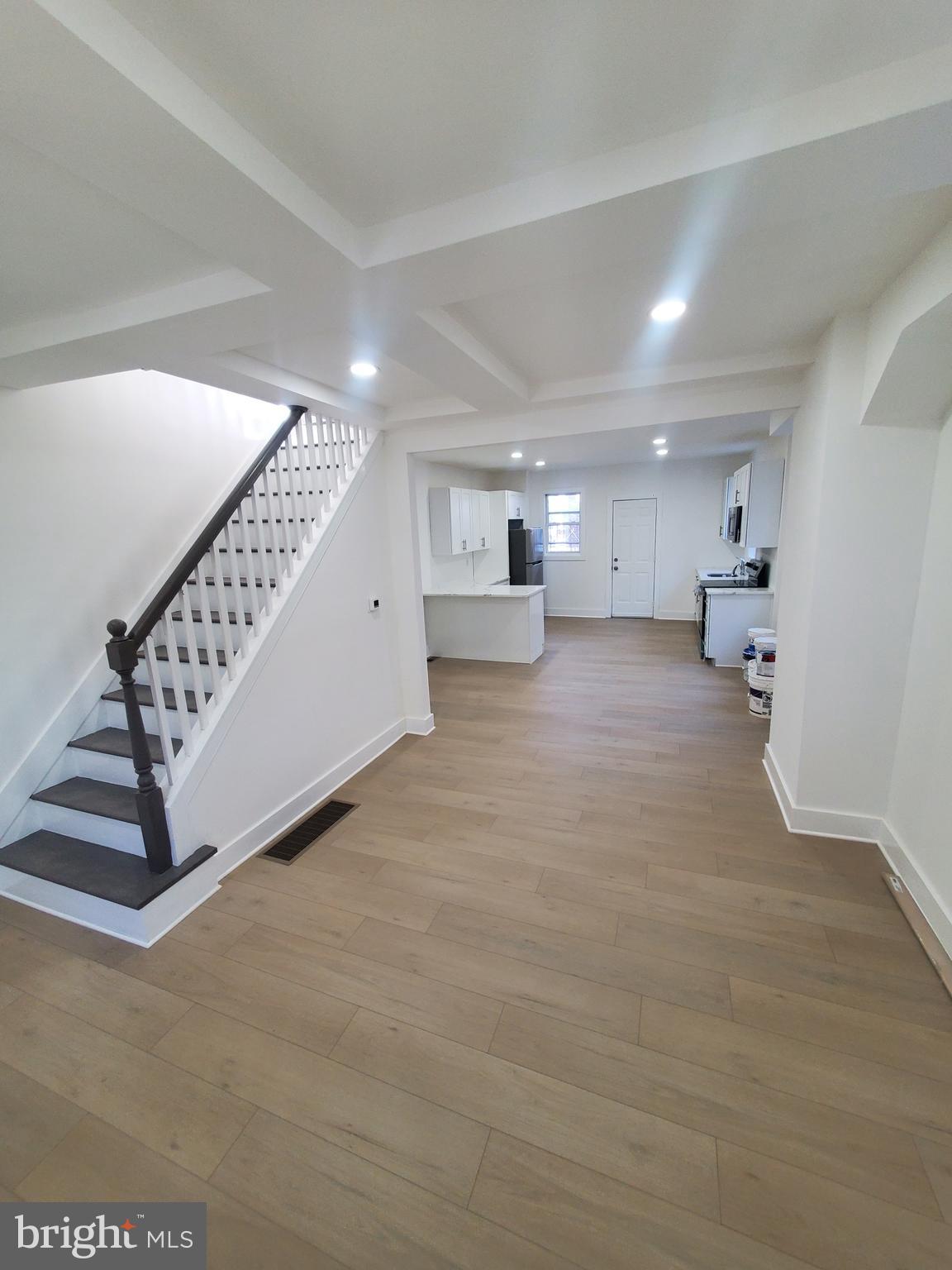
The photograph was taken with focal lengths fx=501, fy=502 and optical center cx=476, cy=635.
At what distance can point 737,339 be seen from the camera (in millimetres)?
2473

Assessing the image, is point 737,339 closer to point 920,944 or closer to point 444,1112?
point 920,944

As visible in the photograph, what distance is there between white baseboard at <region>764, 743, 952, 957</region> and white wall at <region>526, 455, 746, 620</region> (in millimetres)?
5465

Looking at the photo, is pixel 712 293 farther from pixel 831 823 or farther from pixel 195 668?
pixel 195 668

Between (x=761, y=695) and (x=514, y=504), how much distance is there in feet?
15.9

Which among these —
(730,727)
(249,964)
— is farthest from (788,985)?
(730,727)

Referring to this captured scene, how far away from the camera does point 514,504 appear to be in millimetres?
7945

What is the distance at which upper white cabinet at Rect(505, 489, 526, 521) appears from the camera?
761cm

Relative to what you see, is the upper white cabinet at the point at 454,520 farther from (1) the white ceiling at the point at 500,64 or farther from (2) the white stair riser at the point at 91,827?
(1) the white ceiling at the point at 500,64

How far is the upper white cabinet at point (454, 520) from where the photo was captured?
615cm

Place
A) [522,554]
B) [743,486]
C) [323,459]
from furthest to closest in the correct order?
[522,554]
[743,486]
[323,459]

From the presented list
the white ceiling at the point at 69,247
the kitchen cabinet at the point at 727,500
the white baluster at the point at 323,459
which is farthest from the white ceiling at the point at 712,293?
the kitchen cabinet at the point at 727,500

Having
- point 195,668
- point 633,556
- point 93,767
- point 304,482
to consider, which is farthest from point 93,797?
point 633,556

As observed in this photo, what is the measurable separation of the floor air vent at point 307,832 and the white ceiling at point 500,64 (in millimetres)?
2797

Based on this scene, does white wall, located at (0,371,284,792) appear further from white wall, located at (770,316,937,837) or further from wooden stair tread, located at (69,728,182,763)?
white wall, located at (770,316,937,837)
